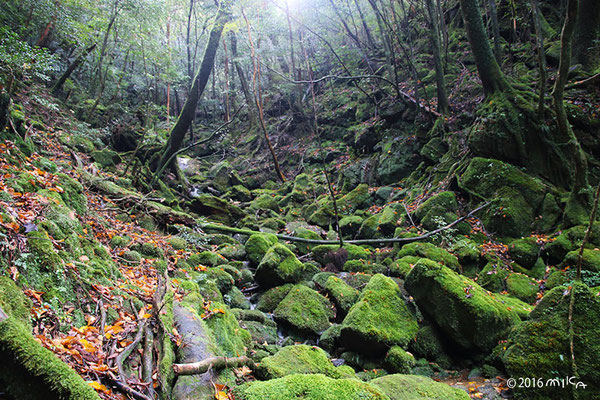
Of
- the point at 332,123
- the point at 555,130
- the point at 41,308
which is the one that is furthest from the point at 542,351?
the point at 332,123

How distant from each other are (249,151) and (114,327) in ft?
63.8

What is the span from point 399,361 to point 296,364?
1817 millimetres

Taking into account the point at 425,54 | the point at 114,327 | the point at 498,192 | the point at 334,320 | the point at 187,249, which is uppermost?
the point at 425,54

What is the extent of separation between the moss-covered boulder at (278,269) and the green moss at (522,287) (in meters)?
4.43

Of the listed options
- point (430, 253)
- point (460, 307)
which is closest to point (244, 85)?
point (430, 253)

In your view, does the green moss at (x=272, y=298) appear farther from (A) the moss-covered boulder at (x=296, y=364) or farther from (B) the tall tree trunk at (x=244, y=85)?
(B) the tall tree trunk at (x=244, y=85)

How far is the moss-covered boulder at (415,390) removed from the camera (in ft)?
11.4

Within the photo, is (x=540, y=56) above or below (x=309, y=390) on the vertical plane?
above

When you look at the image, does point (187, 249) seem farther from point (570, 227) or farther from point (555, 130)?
point (555, 130)

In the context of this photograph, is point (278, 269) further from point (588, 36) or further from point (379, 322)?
point (588, 36)

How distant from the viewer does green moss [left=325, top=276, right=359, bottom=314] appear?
6.17 metres

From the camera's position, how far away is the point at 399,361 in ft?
15.3

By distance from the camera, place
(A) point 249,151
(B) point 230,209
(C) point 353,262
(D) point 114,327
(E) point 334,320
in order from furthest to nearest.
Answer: (A) point 249,151 → (B) point 230,209 → (C) point 353,262 → (E) point 334,320 → (D) point 114,327

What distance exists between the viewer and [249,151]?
21.7m
